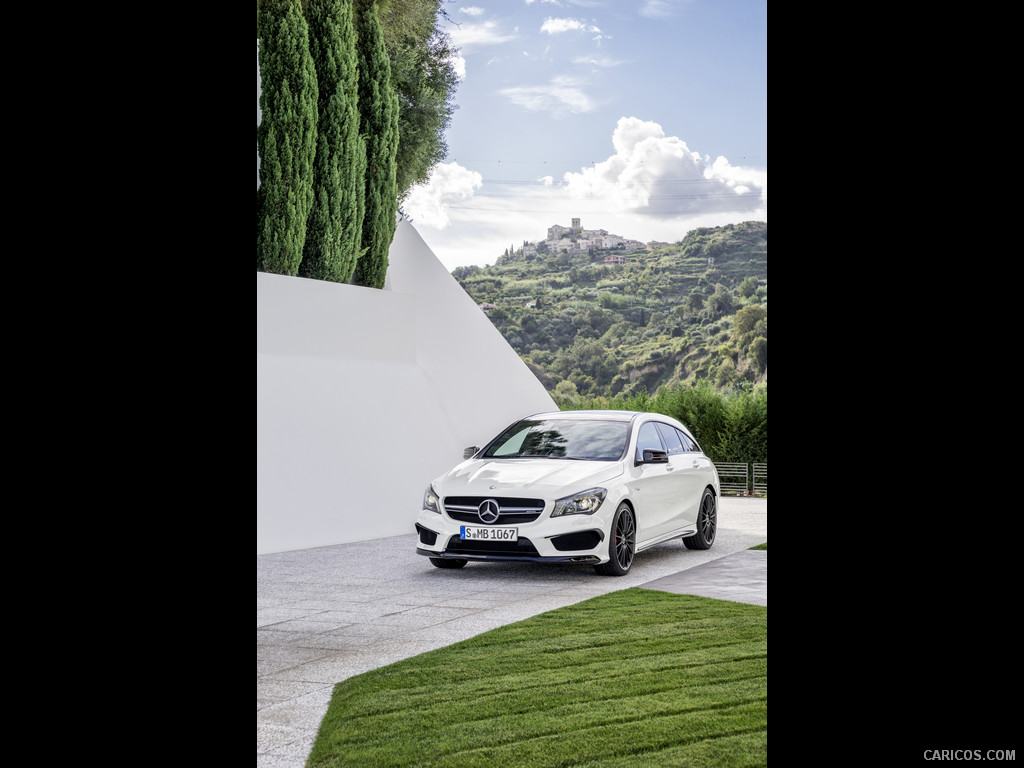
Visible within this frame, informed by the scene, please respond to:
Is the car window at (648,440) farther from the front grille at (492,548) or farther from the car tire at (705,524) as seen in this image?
the front grille at (492,548)

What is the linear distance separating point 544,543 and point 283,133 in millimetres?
7472

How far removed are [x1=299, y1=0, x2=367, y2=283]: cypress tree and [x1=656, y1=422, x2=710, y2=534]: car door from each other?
5.74 metres

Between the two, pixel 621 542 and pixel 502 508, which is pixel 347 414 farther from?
pixel 621 542

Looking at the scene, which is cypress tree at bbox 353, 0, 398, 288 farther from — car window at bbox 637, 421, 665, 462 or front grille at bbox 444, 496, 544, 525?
front grille at bbox 444, 496, 544, 525

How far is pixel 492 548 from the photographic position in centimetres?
877

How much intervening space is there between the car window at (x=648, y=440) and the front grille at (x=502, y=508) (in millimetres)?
1447

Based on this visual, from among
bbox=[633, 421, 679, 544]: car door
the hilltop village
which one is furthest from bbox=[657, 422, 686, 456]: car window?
the hilltop village

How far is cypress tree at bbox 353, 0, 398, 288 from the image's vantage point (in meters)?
15.4

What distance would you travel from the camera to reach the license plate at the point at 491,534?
8664 millimetres
